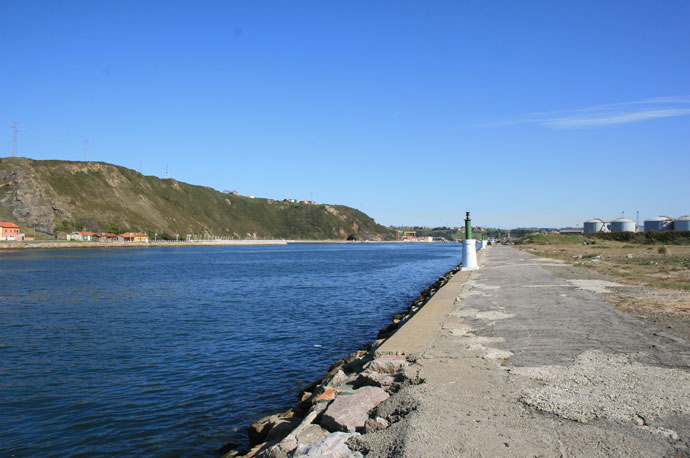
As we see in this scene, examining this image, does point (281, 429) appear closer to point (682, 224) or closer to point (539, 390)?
point (539, 390)

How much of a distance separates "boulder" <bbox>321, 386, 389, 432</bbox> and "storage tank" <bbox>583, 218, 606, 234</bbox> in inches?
5777

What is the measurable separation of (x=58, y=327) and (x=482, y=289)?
1484cm

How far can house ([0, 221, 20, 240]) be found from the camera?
306 ft

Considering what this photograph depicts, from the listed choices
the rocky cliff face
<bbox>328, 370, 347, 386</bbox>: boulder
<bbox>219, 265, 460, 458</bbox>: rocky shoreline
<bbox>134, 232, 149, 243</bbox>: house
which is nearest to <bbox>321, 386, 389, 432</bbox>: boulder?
<bbox>219, 265, 460, 458</bbox>: rocky shoreline

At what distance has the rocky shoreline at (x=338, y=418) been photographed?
4.89 metres

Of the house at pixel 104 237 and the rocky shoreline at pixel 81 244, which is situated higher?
the house at pixel 104 237

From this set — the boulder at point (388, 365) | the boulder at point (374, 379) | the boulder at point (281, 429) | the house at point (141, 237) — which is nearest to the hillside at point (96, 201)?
the house at point (141, 237)

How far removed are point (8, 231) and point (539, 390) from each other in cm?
11107

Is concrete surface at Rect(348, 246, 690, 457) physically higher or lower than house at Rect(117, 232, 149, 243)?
lower

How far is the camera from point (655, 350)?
7.73m

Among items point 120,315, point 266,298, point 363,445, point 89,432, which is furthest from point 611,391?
point 266,298

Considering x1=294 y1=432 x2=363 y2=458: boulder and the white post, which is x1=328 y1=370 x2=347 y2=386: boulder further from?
the white post

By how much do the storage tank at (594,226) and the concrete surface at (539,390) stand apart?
14201 centimetres

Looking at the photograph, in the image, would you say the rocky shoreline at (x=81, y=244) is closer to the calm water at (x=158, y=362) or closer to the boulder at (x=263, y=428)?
the calm water at (x=158, y=362)
